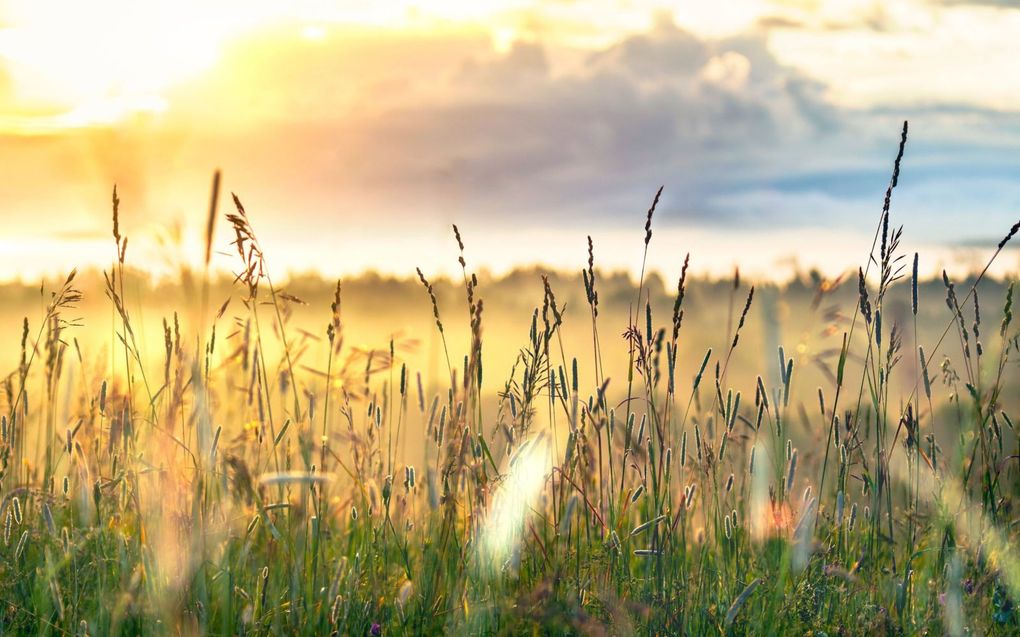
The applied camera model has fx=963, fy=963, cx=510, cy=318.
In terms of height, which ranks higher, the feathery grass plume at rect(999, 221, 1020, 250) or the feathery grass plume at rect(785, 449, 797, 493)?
the feathery grass plume at rect(999, 221, 1020, 250)

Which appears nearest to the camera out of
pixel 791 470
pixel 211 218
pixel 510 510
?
pixel 211 218

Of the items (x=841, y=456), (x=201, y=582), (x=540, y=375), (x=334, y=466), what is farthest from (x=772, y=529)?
(x=201, y=582)

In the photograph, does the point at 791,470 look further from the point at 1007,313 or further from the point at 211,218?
the point at 211,218

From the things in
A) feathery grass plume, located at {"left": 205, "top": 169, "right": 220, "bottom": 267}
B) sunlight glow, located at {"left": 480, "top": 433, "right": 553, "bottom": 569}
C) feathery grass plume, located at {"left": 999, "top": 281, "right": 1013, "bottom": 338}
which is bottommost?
sunlight glow, located at {"left": 480, "top": 433, "right": 553, "bottom": 569}

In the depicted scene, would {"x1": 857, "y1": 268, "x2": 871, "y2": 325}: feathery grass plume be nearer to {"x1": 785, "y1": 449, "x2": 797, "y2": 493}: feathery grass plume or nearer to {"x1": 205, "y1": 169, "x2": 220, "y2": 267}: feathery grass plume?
{"x1": 785, "y1": 449, "x2": 797, "y2": 493}: feathery grass plume

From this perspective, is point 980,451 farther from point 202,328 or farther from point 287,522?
point 202,328

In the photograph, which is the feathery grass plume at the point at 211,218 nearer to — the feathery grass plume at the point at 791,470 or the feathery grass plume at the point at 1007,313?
the feathery grass plume at the point at 791,470

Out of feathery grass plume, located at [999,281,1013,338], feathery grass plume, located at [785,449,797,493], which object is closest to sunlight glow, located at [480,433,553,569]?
feathery grass plume, located at [785,449,797,493]

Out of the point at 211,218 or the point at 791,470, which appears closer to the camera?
→ the point at 211,218

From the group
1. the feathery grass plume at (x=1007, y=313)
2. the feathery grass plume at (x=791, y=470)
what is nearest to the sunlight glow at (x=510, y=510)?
the feathery grass plume at (x=791, y=470)

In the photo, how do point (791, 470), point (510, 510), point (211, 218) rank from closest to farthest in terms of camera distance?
1. point (211, 218)
2. point (510, 510)
3. point (791, 470)

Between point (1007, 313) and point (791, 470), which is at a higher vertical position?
point (1007, 313)

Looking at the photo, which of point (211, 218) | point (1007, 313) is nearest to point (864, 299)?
point (1007, 313)

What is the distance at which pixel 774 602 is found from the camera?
2.63 metres
